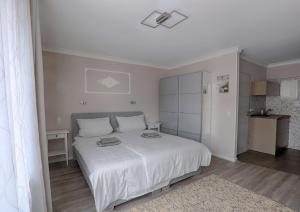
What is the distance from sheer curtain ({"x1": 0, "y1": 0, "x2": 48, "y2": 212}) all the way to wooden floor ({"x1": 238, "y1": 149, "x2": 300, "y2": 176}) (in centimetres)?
397

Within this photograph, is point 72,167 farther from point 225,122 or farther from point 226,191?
point 225,122

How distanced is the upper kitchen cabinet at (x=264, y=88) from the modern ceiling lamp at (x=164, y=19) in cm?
334

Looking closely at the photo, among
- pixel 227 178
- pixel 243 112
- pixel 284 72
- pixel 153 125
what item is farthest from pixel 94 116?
pixel 284 72

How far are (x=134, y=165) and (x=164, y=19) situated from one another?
2025mm

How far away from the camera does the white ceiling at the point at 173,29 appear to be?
188 centimetres

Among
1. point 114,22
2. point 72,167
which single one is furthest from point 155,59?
point 72,167

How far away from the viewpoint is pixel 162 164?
222 cm

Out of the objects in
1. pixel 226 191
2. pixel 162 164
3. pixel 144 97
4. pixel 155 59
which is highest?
pixel 155 59

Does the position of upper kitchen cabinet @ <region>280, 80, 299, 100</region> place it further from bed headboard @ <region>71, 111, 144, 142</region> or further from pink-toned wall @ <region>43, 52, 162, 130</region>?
bed headboard @ <region>71, 111, 144, 142</region>

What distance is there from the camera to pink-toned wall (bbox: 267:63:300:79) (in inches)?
172

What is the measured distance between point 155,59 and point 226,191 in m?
3.44

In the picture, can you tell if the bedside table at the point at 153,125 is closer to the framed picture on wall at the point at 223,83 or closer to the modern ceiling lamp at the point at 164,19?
the framed picture on wall at the point at 223,83

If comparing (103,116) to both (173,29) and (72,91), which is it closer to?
(72,91)

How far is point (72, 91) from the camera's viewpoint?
3.63 m
